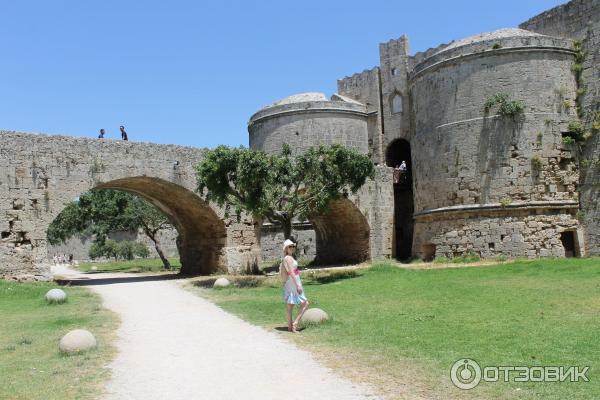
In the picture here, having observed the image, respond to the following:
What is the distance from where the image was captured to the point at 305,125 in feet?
95.3

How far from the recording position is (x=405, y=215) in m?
29.9

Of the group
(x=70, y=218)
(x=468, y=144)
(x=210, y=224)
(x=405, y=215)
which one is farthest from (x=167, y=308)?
(x=70, y=218)

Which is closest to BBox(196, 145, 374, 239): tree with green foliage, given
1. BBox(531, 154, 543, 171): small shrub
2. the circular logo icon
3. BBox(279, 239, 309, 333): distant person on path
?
BBox(531, 154, 543, 171): small shrub

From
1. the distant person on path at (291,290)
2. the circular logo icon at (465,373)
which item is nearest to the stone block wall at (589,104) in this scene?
the distant person on path at (291,290)

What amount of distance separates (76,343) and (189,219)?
55.5ft

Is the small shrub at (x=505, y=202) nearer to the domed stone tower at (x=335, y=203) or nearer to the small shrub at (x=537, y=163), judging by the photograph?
the small shrub at (x=537, y=163)

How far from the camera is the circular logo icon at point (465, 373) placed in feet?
18.7

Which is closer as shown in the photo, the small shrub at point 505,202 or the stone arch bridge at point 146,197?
the stone arch bridge at point 146,197

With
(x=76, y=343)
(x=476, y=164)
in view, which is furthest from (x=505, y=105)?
(x=76, y=343)

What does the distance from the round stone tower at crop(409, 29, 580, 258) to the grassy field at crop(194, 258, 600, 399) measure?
4.43m

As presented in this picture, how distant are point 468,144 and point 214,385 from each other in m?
18.5

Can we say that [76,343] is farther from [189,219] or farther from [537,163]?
[537,163]

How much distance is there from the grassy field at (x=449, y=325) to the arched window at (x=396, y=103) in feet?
49.4

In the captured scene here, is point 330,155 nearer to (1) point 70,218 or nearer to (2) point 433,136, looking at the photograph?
(2) point 433,136
